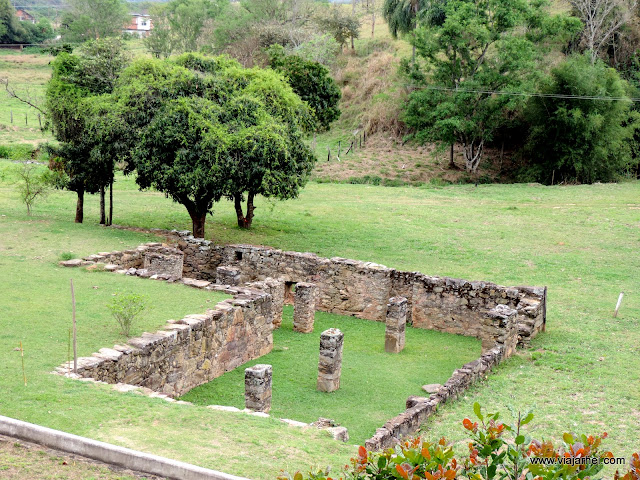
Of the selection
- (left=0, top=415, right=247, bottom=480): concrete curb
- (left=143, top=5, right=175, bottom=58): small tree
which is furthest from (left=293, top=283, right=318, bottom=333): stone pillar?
(left=143, top=5, right=175, bottom=58): small tree

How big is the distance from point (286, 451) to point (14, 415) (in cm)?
360

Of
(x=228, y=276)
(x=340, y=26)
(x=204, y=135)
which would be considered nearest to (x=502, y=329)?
(x=228, y=276)

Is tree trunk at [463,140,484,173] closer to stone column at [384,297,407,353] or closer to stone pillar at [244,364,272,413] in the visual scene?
stone column at [384,297,407,353]

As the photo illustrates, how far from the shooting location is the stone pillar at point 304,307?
58.2 feet

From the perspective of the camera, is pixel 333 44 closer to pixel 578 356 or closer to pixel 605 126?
pixel 605 126

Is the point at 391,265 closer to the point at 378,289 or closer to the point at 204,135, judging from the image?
the point at 378,289

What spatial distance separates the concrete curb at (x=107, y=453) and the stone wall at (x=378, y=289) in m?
9.48

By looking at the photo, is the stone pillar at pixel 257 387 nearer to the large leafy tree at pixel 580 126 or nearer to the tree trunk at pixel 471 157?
the large leafy tree at pixel 580 126

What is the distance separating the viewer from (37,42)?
258 feet

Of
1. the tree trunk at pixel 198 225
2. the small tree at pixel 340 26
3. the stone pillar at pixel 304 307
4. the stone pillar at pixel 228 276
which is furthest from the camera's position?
the small tree at pixel 340 26

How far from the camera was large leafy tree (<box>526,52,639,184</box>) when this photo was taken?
131 feet

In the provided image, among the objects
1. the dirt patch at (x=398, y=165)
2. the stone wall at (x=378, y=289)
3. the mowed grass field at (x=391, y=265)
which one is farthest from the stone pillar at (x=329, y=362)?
the dirt patch at (x=398, y=165)

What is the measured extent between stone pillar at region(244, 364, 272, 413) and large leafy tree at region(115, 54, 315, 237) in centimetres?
983

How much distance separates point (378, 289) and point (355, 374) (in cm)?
439
